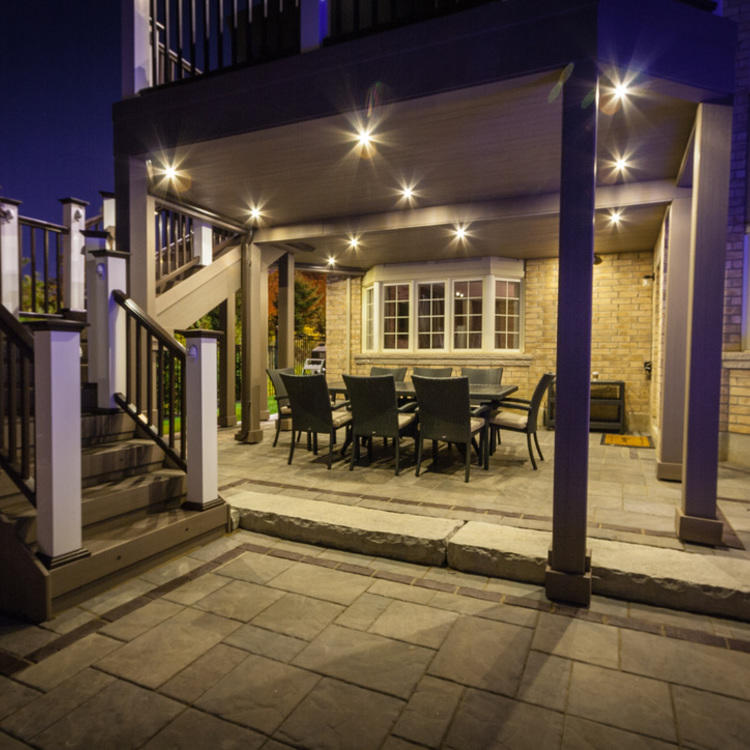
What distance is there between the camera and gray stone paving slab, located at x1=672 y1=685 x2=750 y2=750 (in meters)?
1.51

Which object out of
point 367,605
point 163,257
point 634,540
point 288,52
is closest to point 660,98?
point 288,52

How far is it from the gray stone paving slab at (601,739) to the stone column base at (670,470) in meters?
3.28

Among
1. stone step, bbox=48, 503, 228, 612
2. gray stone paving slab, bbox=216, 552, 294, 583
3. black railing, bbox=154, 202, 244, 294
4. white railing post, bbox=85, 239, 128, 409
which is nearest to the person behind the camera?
stone step, bbox=48, 503, 228, 612

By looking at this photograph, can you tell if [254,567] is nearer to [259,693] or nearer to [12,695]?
[259,693]

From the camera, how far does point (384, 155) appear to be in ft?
13.4

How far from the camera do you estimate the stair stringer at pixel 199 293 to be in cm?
566

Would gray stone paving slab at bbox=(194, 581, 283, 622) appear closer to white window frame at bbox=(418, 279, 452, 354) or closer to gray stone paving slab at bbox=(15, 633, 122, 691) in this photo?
gray stone paving slab at bbox=(15, 633, 122, 691)

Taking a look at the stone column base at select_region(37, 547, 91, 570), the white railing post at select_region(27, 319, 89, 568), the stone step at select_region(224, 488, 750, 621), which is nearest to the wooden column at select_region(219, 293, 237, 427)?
the stone step at select_region(224, 488, 750, 621)

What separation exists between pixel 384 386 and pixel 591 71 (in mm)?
2710

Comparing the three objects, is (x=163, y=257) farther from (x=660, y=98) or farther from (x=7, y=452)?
(x=660, y=98)

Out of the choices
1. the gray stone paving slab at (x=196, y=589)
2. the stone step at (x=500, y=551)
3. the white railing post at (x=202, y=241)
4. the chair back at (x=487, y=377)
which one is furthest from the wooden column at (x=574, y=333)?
the white railing post at (x=202, y=241)

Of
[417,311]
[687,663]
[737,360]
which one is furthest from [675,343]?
[417,311]

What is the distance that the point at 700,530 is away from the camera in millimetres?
2840

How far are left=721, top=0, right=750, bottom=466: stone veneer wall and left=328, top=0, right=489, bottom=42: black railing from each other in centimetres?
354
